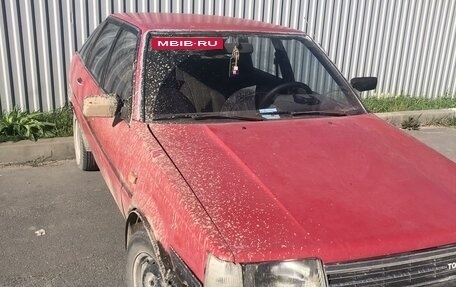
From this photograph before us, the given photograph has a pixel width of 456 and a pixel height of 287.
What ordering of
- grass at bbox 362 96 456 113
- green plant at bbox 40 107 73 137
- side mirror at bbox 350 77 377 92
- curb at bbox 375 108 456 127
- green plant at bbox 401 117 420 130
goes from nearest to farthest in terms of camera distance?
side mirror at bbox 350 77 377 92 → green plant at bbox 40 107 73 137 → curb at bbox 375 108 456 127 → green plant at bbox 401 117 420 130 → grass at bbox 362 96 456 113

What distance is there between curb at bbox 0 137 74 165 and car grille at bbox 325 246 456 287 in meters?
3.96

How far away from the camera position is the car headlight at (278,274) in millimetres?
1840

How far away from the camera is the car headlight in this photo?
1.84 metres

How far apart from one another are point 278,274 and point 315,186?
54 cm

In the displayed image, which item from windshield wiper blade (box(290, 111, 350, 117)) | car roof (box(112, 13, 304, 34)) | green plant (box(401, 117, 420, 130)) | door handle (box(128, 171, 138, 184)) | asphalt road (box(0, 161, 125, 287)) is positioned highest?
car roof (box(112, 13, 304, 34))

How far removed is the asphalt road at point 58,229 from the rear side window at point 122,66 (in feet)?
3.61

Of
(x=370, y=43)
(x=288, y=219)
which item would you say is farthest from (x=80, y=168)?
(x=370, y=43)

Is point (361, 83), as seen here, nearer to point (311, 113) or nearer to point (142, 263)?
point (311, 113)

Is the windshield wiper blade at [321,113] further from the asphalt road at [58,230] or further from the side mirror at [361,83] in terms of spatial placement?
the asphalt road at [58,230]

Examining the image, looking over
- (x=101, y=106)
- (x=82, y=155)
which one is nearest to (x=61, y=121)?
(x=82, y=155)

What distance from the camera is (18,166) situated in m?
4.96

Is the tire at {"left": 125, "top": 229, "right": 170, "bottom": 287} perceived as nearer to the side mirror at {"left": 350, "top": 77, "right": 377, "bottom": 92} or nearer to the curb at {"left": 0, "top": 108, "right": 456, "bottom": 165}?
the side mirror at {"left": 350, "top": 77, "right": 377, "bottom": 92}

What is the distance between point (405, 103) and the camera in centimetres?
760

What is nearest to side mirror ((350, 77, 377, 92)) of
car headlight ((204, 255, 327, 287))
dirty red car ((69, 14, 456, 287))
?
dirty red car ((69, 14, 456, 287))
